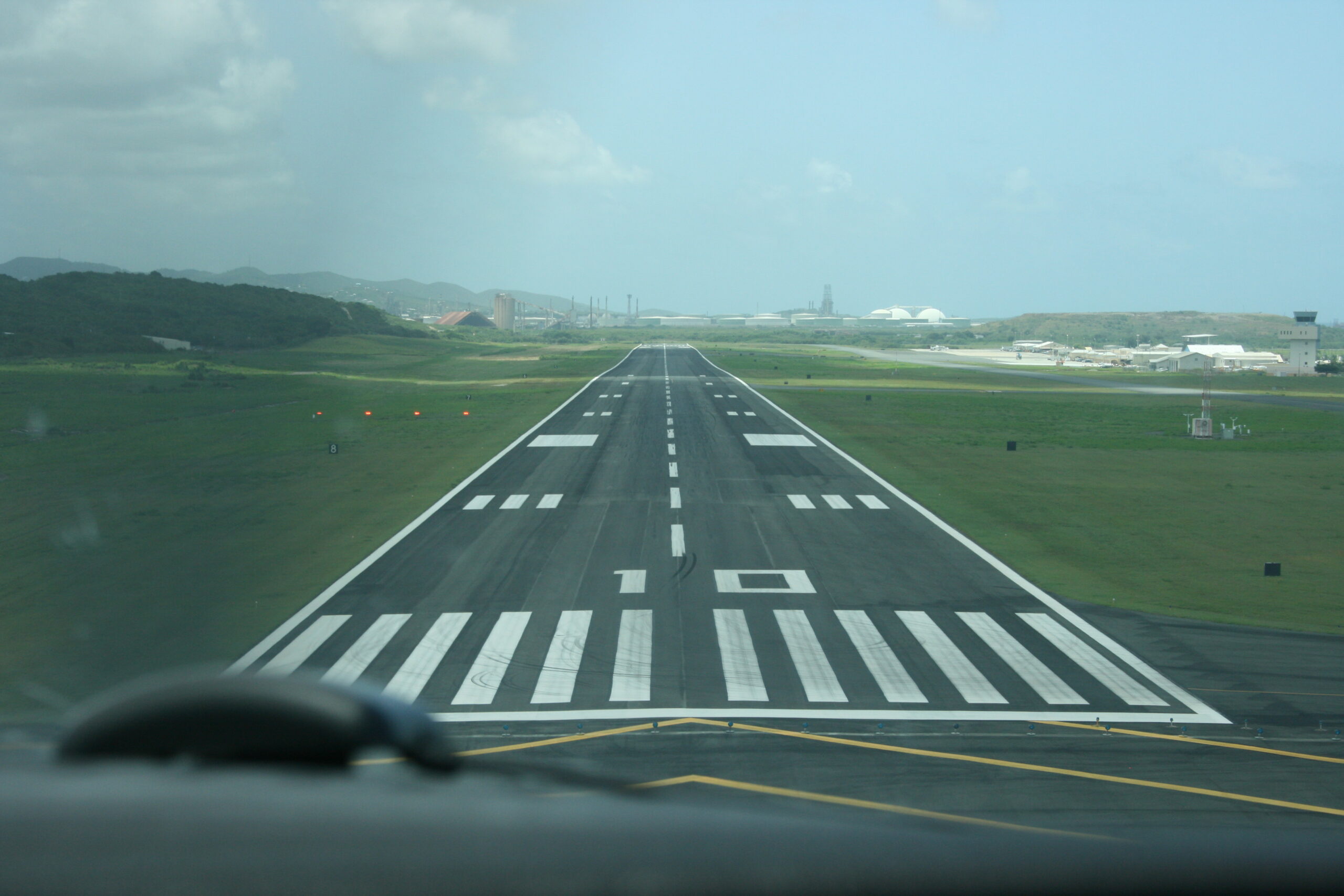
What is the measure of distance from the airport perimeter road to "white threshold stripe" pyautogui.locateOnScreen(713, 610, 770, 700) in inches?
1.9

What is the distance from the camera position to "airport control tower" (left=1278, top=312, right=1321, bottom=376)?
117500mm

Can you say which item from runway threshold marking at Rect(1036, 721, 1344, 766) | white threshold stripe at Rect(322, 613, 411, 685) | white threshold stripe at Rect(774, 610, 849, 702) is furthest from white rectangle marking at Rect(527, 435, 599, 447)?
runway threshold marking at Rect(1036, 721, 1344, 766)

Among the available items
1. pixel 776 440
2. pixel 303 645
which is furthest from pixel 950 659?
pixel 776 440

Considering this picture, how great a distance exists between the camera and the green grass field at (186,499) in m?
17.4

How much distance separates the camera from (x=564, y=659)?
53.6 ft

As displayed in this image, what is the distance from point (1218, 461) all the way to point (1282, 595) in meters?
23.5

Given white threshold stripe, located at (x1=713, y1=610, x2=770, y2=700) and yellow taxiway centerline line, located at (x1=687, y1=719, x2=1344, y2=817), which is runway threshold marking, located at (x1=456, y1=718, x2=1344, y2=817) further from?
white threshold stripe, located at (x1=713, y1=610, x2=770, y2=700)

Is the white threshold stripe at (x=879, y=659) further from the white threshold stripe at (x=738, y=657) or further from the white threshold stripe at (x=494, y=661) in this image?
the white threshold stripe at (x=494, y=661)

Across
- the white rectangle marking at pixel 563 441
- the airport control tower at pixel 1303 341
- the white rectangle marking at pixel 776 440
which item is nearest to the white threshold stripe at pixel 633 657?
the white rectangle marking at pixel 563 441

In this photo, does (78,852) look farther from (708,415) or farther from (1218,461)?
(708,415)

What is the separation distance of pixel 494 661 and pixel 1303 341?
129 m

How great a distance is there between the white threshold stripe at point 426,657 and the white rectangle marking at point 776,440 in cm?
2662

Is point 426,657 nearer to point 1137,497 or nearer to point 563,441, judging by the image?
point 1137,497

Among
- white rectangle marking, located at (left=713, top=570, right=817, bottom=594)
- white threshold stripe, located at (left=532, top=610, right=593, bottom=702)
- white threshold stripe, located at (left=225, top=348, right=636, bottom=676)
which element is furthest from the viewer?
white rectangle marking, located at (left=713, top=570, right=817, bottom=594)
